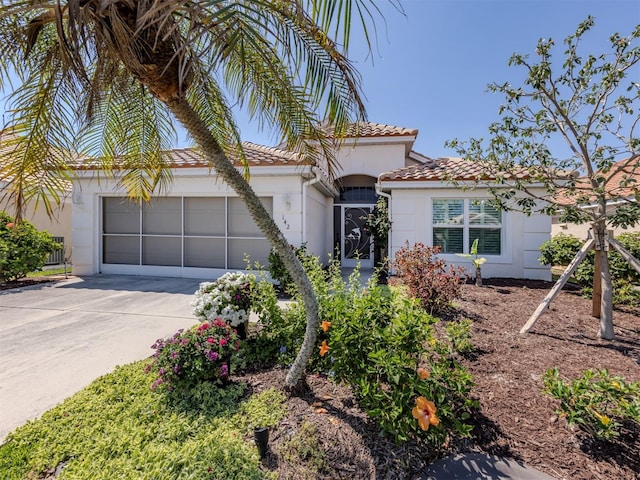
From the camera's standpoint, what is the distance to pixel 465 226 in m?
11.3

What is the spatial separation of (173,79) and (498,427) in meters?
4.64

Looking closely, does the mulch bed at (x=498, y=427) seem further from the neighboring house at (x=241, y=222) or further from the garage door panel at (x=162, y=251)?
the garage door panel at (x=162, y=251)

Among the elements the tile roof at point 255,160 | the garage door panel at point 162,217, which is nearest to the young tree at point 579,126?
the tile roof at point 255,160

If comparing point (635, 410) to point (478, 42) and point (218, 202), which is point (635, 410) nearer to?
point (478, 42)

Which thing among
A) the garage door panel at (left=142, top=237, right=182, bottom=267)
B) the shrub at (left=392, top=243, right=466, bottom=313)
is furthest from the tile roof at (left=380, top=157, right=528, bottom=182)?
the garage door panel at (left=142, top=237, right=182, bottom=267)

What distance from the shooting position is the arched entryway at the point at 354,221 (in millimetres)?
15250

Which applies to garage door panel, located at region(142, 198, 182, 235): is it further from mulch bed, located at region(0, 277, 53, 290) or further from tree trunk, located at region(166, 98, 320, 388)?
tree trunk, located at region(166, 98, 320, 388)

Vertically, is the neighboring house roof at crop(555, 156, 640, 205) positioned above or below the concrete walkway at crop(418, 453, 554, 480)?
above

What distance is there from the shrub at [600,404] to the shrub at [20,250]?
14.1 metres

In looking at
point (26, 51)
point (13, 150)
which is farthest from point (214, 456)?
point (26, 51)

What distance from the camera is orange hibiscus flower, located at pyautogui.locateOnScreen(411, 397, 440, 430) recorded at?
2.51 metres

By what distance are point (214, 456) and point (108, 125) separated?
4.88m

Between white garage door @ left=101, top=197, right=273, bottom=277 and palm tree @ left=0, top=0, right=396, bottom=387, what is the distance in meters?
6.33

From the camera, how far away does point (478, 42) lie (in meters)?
8.23
